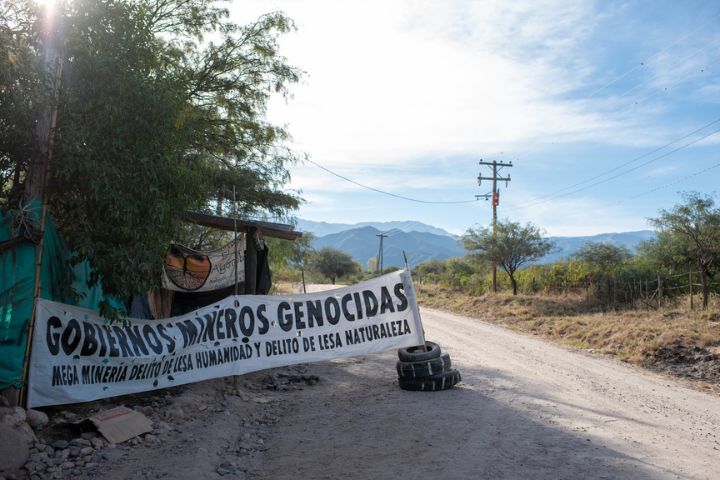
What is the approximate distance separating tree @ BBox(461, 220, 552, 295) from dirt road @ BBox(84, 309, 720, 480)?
20496 millimetres

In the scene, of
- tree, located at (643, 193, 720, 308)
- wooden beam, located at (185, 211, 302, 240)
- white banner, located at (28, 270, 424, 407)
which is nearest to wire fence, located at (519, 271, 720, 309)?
tree, located at (643, 193, 720, 308)

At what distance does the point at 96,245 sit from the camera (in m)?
6.76

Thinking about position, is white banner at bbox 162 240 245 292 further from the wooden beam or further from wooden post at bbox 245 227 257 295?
the wooden beam

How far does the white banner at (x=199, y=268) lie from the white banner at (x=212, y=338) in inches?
60.5

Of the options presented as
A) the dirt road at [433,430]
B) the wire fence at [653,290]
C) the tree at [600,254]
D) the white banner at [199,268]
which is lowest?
the dirt road at [433,430]

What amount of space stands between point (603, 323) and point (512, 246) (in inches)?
550

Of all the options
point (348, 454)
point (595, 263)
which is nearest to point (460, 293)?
point (595, 263)

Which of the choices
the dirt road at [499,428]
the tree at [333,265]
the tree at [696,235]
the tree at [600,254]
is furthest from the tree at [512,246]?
the tree at [333,265]

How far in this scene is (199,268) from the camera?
34.5 feet

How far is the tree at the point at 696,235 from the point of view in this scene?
2048 centimetres

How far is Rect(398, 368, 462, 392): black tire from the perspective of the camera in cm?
924

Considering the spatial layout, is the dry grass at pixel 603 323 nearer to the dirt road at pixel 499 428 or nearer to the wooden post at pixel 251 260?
the dirt road at pixel 499 428

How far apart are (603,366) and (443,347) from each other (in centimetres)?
417

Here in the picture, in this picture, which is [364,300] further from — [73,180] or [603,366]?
[603,366]
